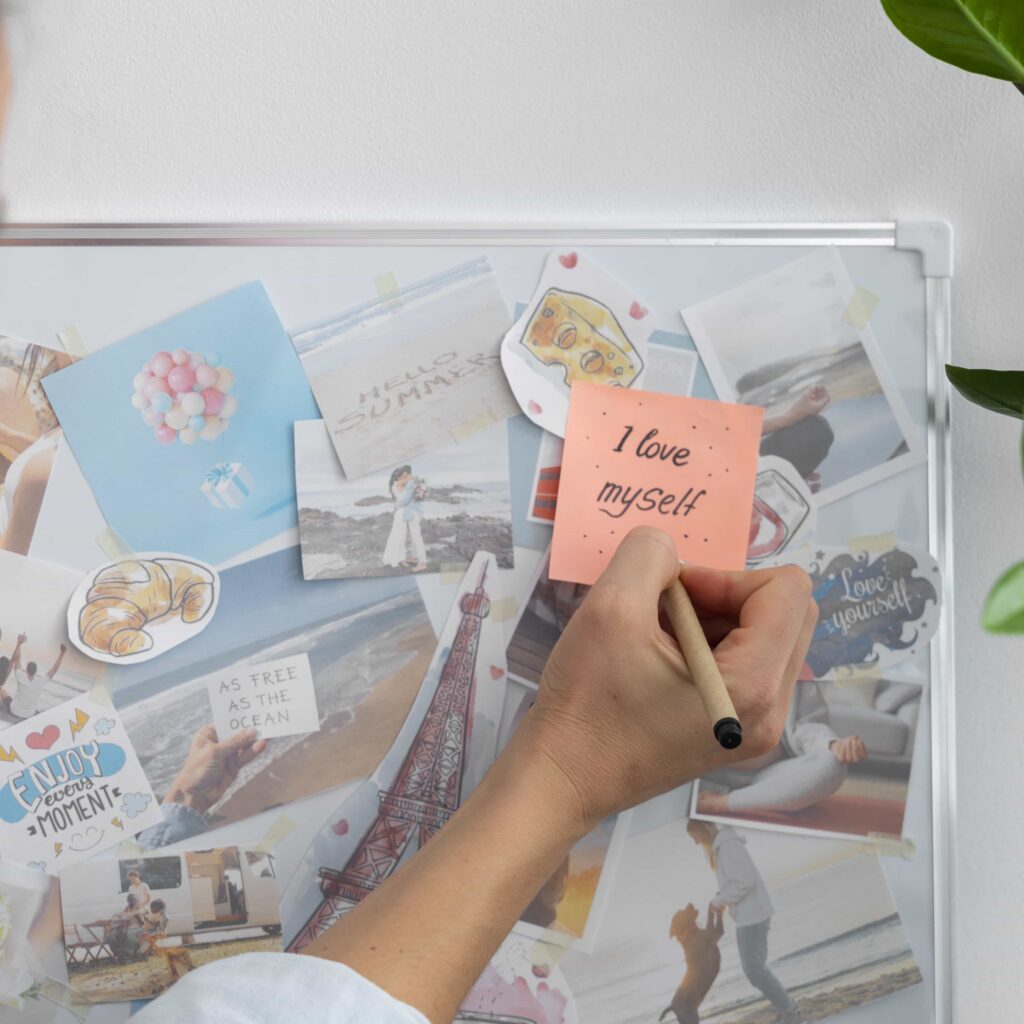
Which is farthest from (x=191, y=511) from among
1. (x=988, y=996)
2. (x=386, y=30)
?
(x=988, y=996)

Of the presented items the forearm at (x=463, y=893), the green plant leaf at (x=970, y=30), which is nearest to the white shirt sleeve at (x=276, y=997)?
the forearm at (x=463, y=893)

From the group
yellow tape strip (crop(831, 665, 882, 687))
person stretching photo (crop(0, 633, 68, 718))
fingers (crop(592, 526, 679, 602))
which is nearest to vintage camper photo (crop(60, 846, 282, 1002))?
person stretching photo (crop(0, 633, 68, 718))

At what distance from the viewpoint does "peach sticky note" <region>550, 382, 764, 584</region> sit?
2.19ft

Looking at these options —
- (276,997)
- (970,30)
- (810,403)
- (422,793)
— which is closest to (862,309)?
(810,403)

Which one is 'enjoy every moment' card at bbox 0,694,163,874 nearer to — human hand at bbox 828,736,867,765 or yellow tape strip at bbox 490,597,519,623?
yellow tape strip at bbox 490,597,519,623

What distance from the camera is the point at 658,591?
1.91ft

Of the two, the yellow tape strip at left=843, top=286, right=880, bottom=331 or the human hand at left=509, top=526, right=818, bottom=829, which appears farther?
the yellow tape strip at left=843, top=286, right=880, bottom=331

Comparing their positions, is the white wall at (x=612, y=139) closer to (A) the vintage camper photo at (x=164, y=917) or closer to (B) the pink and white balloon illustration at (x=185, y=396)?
(B) the pink and white balloon illustration at (x=185, y=396)

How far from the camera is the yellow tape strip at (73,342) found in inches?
27.0

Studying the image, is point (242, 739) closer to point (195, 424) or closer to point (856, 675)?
point (195, 424)

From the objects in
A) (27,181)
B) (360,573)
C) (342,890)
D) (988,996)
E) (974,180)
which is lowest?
(988,996)

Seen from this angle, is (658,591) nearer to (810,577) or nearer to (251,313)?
(810,577)

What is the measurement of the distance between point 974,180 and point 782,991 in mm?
618

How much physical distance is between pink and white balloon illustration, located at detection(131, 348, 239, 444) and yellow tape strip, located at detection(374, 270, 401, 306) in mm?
128
